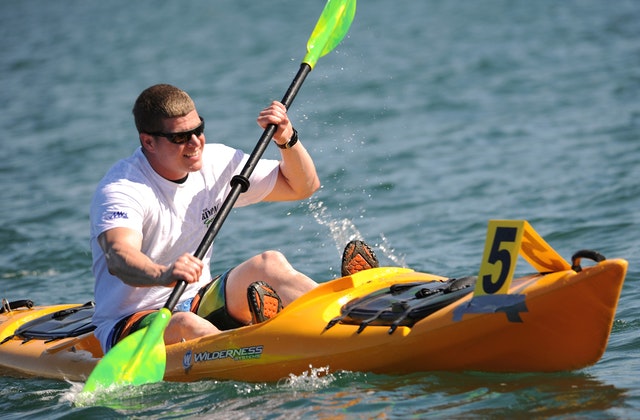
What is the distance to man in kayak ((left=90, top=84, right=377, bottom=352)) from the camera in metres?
4.69

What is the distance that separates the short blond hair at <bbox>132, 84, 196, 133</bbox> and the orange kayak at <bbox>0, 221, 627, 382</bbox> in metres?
1.05

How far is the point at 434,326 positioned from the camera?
4.35m

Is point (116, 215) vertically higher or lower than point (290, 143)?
lower

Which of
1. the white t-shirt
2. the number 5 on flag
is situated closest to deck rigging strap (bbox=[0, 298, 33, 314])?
the white t-shirt

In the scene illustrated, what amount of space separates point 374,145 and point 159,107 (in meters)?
7.63

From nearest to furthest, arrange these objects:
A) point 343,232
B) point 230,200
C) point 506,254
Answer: point 506,254, point 230,200, point 343,232

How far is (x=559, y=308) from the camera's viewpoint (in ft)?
13.5

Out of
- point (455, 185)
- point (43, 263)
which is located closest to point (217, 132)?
point (455, 185)

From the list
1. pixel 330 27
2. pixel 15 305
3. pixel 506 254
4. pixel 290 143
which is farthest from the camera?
pixel 15 305

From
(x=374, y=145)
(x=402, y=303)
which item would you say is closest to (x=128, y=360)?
(x=402, y=303)

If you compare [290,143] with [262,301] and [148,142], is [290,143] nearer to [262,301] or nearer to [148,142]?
[148,142]

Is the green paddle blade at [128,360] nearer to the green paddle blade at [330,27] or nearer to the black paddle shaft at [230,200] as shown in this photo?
the black paddle shaft at [230,200]

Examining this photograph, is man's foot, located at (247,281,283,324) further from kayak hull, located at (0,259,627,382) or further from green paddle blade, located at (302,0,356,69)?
green paddle blade, located at (302,0,356,69)

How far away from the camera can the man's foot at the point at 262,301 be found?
4812mm
